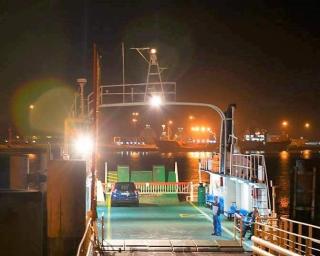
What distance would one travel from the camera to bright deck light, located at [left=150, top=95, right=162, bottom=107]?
23.2 meters

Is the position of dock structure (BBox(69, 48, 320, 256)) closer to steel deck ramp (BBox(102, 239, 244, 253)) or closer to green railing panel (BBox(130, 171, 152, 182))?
steel deck ramp (BBox(102, 239, 244, 253))

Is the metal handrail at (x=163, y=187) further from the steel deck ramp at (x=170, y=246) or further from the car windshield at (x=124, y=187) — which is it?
the steel deck ramp at (x=170, y=246)

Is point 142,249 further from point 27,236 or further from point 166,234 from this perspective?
point 27,236

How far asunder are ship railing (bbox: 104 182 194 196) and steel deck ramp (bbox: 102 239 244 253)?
1446cm

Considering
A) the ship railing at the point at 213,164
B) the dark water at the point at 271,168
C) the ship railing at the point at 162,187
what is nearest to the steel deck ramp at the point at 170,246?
the ship railing at the point at 213,164

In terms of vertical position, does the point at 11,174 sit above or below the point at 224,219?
above

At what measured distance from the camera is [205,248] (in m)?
16.3

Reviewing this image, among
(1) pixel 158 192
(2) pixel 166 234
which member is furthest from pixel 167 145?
(2) pixel 166 234

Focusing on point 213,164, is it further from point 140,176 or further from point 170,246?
point 170,246

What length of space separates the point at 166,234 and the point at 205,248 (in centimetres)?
274

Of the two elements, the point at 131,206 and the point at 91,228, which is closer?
the point at 91,228

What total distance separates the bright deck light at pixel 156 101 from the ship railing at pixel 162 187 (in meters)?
9.47

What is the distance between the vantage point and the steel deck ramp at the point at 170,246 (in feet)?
53.3

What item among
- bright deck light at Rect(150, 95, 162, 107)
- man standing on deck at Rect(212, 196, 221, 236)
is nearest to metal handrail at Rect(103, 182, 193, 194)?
bright deck light at Rect(150, 95, 162, 107)
